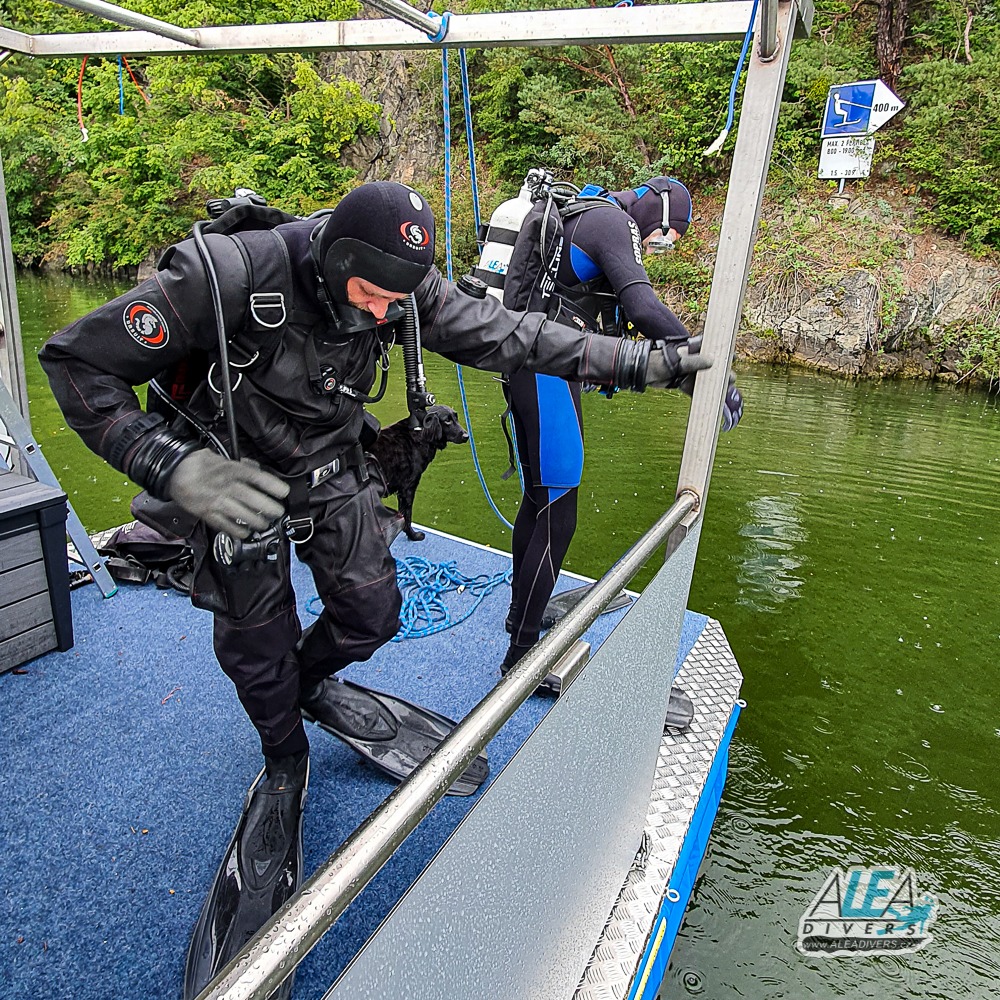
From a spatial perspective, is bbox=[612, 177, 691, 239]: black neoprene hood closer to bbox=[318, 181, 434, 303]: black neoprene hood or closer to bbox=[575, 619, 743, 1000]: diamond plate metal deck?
bbox=[318, 181, 434, 303]: black neoprene hood

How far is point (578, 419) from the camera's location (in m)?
2.44

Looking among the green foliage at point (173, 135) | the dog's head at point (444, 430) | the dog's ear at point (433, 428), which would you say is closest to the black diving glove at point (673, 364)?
the dog's ear at point (433, 428)

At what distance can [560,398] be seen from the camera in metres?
2.36

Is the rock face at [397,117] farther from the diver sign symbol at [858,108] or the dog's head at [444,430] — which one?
the dog's head at [444,430]

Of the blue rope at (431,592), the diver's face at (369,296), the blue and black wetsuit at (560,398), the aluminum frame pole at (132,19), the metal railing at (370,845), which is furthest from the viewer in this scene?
the blue rope at (431,592)

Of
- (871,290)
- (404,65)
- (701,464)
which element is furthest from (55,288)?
(701,464)

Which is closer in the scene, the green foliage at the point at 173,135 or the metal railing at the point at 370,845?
the metal railing at the point at 370,845

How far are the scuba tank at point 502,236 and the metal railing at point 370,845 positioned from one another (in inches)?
65.7

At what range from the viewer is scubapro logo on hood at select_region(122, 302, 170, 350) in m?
1.37

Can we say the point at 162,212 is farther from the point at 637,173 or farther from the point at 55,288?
the point at 637,173

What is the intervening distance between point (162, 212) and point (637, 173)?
498 inches

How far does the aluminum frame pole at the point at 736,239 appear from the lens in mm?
1287

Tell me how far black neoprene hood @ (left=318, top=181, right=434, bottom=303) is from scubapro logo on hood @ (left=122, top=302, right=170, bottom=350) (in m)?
0.33

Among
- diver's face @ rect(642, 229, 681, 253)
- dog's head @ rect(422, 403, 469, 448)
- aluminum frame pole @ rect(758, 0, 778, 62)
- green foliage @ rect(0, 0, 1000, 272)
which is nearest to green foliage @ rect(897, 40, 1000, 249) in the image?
green foliage @ rect(0, 0, 1000, 272)
